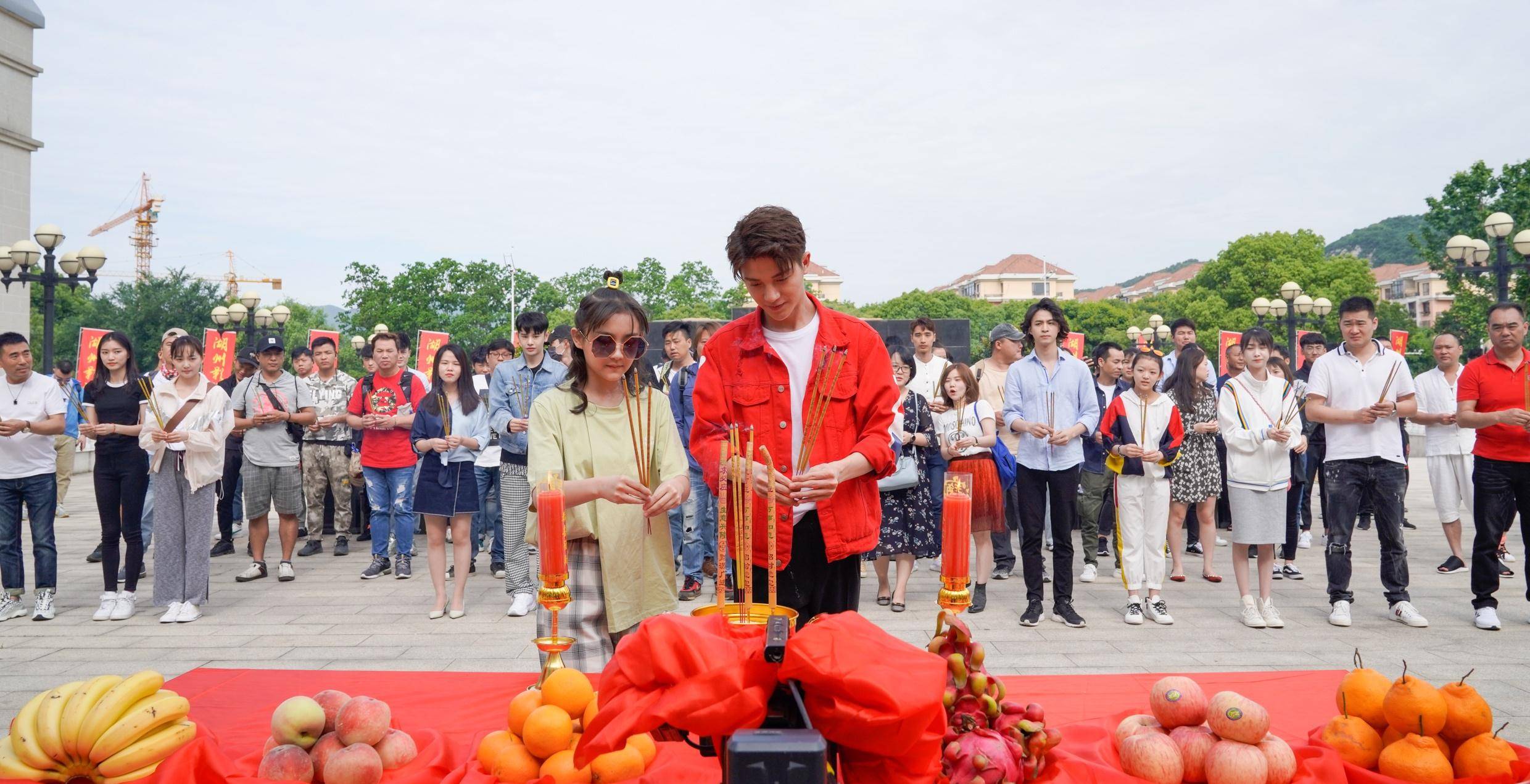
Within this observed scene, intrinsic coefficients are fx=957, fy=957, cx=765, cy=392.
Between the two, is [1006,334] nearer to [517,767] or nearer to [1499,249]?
[517,767]

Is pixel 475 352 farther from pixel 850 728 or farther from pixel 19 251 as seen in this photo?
pixel 850 728

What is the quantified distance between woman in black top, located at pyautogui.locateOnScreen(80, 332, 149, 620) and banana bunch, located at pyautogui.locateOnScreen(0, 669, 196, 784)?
15.4 feet

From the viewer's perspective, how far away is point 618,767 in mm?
2783

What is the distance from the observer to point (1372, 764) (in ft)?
10.2

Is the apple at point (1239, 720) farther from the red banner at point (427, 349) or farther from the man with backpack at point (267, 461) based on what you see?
the red banner at point (427, 349)

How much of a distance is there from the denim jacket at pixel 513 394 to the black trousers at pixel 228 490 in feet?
12.0

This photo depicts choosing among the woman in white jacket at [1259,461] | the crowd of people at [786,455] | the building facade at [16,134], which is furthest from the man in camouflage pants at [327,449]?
the building facade at [16,134]

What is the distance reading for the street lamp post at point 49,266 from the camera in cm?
1387

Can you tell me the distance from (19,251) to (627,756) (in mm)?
17209

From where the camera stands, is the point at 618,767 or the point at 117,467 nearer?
the point at 618,767

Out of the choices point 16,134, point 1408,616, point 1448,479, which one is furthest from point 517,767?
point 16,134

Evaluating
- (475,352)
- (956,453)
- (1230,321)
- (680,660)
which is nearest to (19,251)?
(475,352)

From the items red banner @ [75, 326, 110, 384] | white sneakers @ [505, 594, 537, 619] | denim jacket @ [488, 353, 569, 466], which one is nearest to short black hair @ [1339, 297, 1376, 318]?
denim jacket @ [488, 353, 569, 466]

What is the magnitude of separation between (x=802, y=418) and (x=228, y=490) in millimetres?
8758
